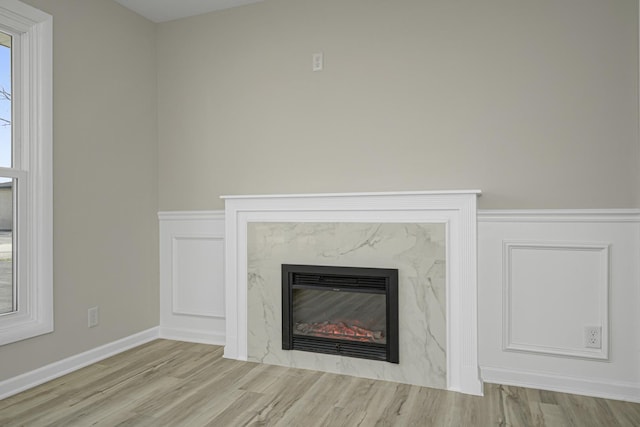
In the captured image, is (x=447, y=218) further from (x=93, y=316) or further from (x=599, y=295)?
(x=93, y=316)

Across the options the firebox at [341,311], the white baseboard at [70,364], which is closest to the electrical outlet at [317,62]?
the firebox at [341,311]

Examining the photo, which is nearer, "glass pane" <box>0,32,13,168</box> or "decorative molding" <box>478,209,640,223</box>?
"decorative molding" <box>478,209,640,223</box>

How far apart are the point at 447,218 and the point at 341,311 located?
93 cm

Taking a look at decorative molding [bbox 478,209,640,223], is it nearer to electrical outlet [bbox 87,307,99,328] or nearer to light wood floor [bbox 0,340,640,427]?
light wood floor [bbox 0,340,640,427]

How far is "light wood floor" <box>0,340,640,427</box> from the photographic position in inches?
83.7


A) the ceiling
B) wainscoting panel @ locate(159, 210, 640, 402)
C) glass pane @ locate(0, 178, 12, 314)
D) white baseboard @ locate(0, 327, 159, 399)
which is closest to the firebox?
wainscoting panel @ locate(159, 210, 640, 402)

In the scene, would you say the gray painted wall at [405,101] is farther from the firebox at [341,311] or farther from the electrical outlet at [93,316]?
the electrical outlet at [93,316]

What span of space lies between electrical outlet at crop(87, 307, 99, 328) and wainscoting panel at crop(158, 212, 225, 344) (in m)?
0.62

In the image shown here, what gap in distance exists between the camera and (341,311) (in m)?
2.86

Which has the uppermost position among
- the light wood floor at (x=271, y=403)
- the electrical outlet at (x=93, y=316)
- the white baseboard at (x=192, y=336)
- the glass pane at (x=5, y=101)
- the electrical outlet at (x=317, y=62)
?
the electrical outlet at (x=317, y=62)

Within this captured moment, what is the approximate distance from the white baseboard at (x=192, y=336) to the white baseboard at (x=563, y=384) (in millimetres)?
1932

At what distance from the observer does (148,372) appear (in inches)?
109

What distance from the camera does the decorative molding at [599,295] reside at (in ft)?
7.82

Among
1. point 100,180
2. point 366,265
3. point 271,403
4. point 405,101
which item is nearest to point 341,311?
point 366,265
